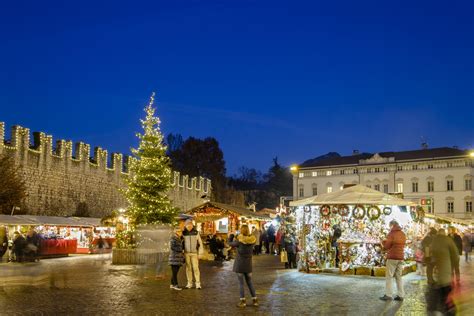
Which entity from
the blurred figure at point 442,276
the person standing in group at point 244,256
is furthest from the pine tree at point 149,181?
the blurred figure at point 442,276

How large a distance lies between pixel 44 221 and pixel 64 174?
7.82 m

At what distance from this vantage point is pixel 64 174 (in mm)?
33688

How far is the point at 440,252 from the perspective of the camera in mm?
9836

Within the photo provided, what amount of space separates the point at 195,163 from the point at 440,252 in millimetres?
60099

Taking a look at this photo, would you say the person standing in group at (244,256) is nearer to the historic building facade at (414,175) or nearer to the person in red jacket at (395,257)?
the person in red jacket at (395,257)

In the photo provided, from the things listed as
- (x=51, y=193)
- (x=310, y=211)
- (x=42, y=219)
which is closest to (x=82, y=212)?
(x=51, y=193)

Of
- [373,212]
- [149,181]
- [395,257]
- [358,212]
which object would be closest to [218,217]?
[149,181]

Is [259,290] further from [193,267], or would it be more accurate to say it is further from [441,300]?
[441,300]

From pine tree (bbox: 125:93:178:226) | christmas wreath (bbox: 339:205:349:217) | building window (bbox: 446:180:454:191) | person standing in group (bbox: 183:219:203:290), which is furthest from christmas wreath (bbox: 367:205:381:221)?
building window (bbox: 446:180:454:191)

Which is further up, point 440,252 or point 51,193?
point 51,193

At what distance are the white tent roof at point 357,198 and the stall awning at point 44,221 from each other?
40.1 ft

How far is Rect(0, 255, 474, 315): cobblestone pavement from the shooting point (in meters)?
10.2

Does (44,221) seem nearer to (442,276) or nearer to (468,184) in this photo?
(442,276)

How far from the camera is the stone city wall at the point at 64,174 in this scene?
30.1 m
